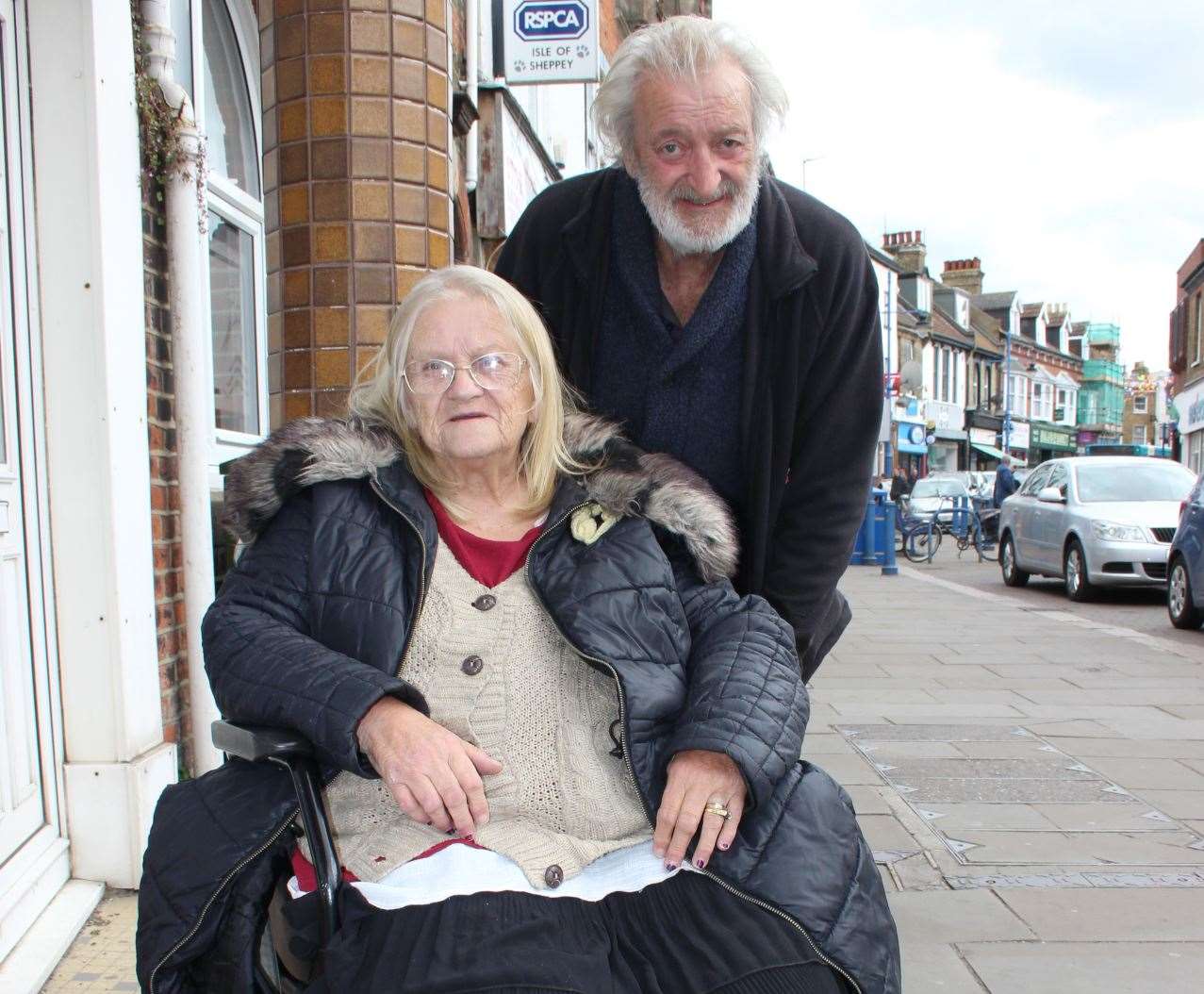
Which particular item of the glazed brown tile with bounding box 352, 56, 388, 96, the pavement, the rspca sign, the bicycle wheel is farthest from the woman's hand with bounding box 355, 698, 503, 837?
the bicycle wheel

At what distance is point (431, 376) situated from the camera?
193cm

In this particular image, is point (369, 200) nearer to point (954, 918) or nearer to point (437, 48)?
point (437, 48)

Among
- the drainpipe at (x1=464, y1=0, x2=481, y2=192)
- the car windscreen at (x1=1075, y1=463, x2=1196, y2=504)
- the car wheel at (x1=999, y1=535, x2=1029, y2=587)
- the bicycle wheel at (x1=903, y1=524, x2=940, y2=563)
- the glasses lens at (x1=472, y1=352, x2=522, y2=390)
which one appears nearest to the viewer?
the glasses lens at (x1=472, y1=352, x2=522, y2=390)

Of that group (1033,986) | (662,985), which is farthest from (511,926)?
(1033,986)

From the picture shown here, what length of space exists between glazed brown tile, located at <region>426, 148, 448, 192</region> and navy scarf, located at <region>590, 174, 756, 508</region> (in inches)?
96.0

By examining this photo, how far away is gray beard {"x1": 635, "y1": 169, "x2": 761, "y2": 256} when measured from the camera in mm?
2135

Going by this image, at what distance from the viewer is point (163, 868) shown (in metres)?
1.54

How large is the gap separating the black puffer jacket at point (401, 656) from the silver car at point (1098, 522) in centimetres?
985

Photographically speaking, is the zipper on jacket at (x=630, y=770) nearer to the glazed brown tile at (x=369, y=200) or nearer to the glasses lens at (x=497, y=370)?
the glasses lens at (x=497, y=370)

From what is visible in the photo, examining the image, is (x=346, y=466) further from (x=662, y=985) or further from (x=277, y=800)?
(x=662, y=985)

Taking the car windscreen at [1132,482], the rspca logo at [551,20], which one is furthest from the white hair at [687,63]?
the car windscreen at [1132,482]

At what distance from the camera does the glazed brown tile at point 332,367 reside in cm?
455

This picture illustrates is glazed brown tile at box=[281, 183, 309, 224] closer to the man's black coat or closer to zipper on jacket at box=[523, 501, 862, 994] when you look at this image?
the man's black coat

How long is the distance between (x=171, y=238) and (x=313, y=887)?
7.47ft
